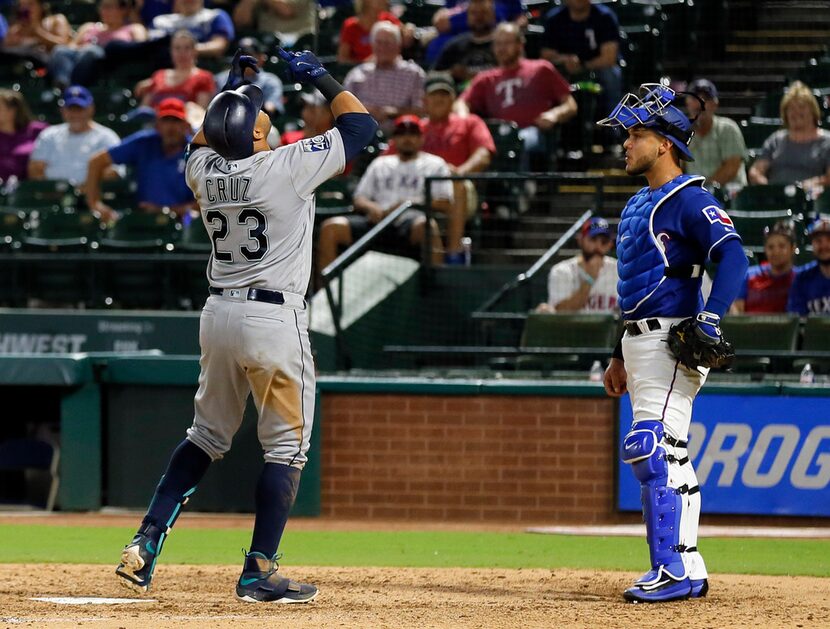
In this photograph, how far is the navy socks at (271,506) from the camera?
5410 mm

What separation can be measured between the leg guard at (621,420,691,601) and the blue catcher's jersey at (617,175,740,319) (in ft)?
1.58

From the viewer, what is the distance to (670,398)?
216 inches

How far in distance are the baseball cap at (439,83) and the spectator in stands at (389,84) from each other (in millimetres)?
325

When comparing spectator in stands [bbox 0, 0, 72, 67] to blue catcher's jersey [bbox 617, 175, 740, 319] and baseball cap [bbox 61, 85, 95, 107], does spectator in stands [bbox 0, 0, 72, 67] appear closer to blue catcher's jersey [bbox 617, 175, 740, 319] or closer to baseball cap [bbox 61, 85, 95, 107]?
baseball cap [bbox 61, 85, 95, 107]

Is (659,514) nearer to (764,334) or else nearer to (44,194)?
(764,334)

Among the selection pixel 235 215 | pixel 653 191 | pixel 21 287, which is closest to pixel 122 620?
pixel 235 215

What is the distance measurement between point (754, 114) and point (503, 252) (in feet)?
9.99

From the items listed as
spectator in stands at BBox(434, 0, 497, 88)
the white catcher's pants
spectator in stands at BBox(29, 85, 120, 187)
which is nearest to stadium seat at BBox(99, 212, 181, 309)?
spectator in stands at BBox(29, 85, 120, 187)

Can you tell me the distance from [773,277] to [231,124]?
5.07 m

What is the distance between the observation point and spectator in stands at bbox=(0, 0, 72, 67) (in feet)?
49.2

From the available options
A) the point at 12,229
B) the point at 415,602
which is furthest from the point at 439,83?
the point at 415,602

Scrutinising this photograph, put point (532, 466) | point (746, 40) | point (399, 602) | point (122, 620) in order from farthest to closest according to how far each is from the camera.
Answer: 1. point (746, 40)
2. point (532, 466)
3. point (399, 602)
4. point (122, 620)

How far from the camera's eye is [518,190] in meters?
11.0

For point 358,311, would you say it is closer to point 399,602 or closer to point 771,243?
point 771,243
